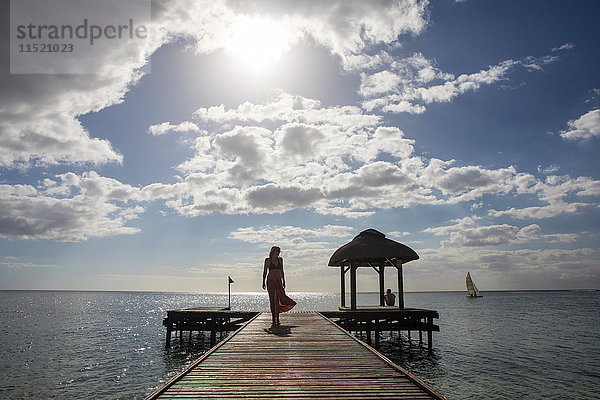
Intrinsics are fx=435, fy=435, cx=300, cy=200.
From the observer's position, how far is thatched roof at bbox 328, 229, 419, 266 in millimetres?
22045

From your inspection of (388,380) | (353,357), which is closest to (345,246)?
(353,357)

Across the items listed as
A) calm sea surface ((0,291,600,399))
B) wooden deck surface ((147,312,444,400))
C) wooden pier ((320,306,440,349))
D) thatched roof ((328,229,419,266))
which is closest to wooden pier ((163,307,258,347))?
calm sea surface ((0,291,600,399))

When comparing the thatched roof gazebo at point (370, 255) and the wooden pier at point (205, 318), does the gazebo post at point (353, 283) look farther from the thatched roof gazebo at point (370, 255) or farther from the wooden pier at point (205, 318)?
the wooden pier at point (205, 318)

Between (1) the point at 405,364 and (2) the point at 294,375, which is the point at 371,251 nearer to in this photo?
(1) the point at 405,364

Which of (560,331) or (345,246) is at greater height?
(345,246)

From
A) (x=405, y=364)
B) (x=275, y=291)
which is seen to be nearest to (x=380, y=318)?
(x=405, y=364)

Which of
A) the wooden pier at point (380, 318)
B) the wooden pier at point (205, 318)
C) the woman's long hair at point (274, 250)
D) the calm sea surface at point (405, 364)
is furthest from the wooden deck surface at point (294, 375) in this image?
the wooden pier at point (205, 318)

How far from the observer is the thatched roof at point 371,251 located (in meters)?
22.0

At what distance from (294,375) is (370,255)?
1557 cm

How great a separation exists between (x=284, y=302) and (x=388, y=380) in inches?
363

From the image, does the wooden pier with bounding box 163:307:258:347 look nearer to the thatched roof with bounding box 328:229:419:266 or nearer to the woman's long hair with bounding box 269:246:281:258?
the thatched roof with bounding box 328:229:419:266

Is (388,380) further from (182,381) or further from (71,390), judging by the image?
(71,390)

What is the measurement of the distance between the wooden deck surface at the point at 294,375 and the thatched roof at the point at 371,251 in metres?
12.2

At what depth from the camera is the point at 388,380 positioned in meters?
6.44
